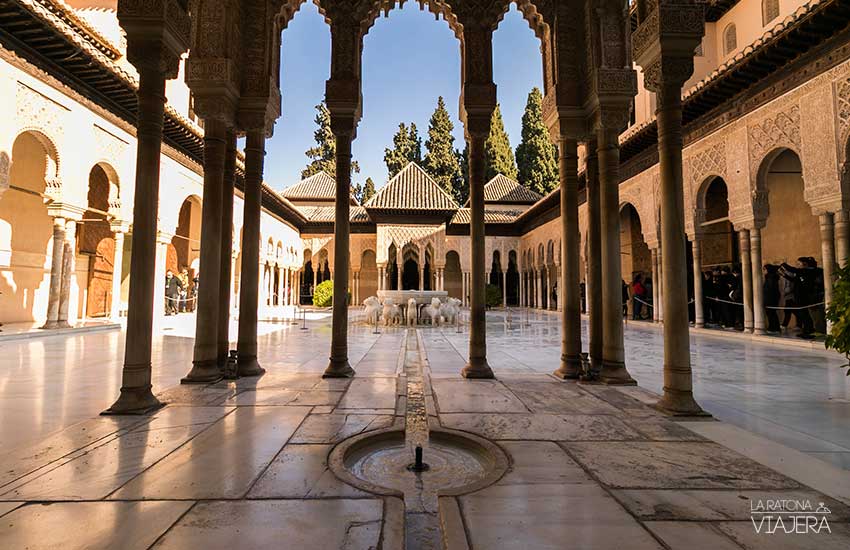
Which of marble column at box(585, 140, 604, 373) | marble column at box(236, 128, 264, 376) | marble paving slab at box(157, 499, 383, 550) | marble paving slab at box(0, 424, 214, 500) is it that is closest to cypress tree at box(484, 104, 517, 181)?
marble column at box(585, 140, 604, 373)

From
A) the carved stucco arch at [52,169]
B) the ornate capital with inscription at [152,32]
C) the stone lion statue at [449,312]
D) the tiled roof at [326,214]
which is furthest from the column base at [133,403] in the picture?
the tiled roof at [326,214]

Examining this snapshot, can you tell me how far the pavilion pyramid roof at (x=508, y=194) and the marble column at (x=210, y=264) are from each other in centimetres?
2718

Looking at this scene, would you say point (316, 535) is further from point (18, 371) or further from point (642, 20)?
point (18, 371)

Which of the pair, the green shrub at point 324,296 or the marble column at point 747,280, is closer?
the marble column at point 747,280

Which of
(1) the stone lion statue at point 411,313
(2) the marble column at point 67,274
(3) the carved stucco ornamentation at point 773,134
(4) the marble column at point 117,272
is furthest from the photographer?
(1) the stone lion statue at point 411,313

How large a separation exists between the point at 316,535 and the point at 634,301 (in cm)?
1653

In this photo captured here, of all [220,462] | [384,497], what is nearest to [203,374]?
[220,462]

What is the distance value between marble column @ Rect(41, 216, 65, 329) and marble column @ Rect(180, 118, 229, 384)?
8.30 m

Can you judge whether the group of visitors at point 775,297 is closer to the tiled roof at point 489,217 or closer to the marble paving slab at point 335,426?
the marble paving slab at point 335,426

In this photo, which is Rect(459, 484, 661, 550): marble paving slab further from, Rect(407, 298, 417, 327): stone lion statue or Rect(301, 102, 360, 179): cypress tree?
Rect(301, 102, 360, 179): cypress tree

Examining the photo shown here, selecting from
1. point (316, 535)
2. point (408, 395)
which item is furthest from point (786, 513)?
point (408, 395)

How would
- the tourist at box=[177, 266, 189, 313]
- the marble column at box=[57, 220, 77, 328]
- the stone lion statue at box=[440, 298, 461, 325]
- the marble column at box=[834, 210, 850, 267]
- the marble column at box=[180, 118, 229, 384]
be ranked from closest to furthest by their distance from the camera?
1. the marble column at box=[180, 118, 229, 384]
2. the marble column at box=[834, 210, 850, 267]
3. the marble column at box=[57, 220, 77, 328]
4. the stone lion statue at box=[440, 298, 461, 325]
5. the tourist at box=[177, 266, 189, 313]

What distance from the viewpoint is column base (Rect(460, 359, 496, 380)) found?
16.4 ft

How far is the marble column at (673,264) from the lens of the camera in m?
3.65
